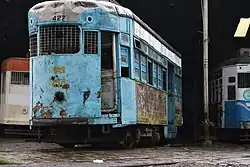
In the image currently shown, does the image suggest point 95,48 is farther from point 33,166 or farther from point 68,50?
point 33,166

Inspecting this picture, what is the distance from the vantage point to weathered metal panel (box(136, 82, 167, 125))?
42.3 feet

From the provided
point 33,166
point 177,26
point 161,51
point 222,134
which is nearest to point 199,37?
point 177,26

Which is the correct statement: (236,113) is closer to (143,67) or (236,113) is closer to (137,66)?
(143,67)

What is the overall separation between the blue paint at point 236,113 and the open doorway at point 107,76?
7463 millimetres

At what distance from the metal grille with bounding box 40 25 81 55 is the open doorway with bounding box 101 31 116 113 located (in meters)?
0.64

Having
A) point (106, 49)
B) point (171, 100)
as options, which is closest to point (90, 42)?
point (106, 49)

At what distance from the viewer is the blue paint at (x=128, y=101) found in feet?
39.0

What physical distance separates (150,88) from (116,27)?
2573mm

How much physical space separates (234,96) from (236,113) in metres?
0.59

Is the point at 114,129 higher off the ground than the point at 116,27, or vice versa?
the point at 116,27

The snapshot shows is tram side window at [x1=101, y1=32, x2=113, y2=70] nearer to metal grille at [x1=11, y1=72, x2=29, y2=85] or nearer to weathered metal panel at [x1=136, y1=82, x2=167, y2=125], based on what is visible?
weathered metal panel at [x1=136, y1=82, x2=167, y2=125]

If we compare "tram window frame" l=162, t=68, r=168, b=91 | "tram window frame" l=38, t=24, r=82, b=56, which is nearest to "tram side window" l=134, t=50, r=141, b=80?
"tram window frame" l=38, t=24, r=82, b=56

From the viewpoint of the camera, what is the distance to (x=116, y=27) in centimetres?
1201

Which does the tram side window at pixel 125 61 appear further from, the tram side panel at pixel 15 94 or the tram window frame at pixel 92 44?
the tram side panel at pixel 15 94
